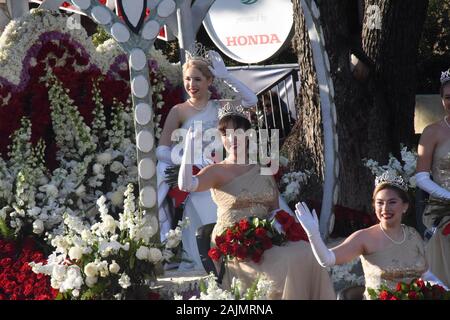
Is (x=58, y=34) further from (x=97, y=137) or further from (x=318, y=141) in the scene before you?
(x=318, y=141)

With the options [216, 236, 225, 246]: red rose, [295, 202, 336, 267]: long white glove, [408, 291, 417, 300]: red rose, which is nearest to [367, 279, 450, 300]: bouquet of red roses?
[408, 291, 417, 300]: red rose

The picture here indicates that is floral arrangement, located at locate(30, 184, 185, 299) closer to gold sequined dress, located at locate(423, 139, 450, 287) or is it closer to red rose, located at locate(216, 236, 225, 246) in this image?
red rose, located at locate(216, 236, 225, 246)

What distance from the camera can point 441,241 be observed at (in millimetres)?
5906

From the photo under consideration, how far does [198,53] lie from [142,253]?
1905mm

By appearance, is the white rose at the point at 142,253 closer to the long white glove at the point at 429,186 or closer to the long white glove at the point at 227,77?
the long white glove at the point at 227,77

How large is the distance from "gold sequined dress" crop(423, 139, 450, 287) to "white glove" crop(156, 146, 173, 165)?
1.76 metres

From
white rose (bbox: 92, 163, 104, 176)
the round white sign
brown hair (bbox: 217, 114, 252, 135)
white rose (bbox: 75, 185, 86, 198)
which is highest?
the round white sign

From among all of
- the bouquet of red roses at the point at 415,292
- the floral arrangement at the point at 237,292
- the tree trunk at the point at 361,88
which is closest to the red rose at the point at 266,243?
the floral arrangement at the point at 237,292

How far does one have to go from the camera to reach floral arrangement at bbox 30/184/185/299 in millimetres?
5062

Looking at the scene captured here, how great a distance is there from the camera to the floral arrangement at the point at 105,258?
506cm

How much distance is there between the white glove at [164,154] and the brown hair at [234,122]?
111 centimetres
